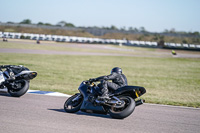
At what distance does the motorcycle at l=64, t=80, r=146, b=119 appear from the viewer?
281 inches

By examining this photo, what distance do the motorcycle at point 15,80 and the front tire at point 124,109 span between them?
12.6 feet

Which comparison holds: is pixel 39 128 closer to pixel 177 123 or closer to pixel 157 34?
pixel 177 123

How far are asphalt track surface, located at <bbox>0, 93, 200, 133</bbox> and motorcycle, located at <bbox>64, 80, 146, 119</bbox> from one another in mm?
191

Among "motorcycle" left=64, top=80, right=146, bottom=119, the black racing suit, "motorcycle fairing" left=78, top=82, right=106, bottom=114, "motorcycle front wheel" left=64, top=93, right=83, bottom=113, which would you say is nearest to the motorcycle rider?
the black racing suit

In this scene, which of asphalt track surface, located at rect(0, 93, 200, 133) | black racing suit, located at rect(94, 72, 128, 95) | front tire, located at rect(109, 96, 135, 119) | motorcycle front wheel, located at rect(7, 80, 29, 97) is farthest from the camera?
motorcycle front wheel, located at rect(7, 80, 29, 97)

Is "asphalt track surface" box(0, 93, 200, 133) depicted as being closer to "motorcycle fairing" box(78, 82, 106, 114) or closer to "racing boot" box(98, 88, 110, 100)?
"motorcycle fairing" box(78, 82, 106, 114)

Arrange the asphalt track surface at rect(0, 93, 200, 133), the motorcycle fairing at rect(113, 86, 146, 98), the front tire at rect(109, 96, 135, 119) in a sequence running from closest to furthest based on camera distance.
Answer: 1. the asphalt track surface at rect(0, 93, 200, 133)
2. the front tire at rect(109, 96, 135, 119)
3. the motorcycle fairing at rect(113, 86, 146, 98)

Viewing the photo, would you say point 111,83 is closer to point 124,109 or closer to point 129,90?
point 129,90

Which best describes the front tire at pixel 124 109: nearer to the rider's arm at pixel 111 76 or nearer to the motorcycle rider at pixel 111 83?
the motorcycle rider at pixel 111 83

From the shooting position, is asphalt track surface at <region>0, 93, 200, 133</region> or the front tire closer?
asphalt track surface at <region>0, 93, 200, 133</region>

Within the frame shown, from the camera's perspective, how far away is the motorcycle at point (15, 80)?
9789 millimetres

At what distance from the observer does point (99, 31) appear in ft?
379

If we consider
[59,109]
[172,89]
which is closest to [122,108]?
[59,109]

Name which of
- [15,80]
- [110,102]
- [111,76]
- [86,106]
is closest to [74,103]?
[86,106]
